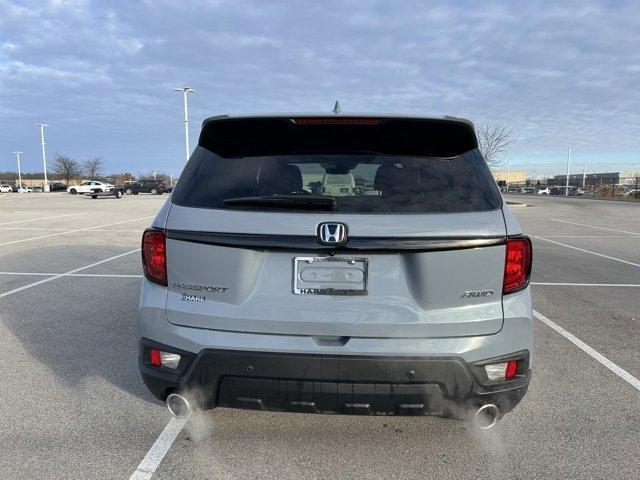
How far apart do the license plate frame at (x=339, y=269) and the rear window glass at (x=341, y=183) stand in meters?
0.24

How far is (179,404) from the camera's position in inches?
99.3

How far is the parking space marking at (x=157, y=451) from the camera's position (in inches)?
103

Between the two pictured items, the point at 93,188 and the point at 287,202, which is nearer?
the point at 287,202

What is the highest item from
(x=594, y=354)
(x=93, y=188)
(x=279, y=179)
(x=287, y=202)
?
(x=279, y=179)

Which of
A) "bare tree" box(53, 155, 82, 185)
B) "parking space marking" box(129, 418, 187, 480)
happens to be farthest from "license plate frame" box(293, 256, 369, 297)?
"bare tree" box(53, 155, 82, 185)

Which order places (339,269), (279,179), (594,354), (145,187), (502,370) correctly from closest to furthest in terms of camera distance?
(339,269) < (502,370) < (279,179) < (594,354) < (145,187)

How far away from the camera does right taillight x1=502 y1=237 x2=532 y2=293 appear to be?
2.40 meters

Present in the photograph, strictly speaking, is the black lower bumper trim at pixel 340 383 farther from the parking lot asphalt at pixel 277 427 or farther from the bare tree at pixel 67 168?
the bare tree at pixel 67 168

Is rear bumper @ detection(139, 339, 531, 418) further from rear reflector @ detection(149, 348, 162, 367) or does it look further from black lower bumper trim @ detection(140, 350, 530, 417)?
rear reflector @ detection(149, 348, 162, 367)

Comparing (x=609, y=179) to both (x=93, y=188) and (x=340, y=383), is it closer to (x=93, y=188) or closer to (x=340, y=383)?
(x=93, y=188)

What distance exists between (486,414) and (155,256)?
1864 millimetres

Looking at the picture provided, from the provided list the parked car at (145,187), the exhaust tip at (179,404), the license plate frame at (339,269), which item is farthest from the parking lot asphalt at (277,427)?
the parked car at (145,187)

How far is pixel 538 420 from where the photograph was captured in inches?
127

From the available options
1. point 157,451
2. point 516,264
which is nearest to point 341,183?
point 516,264
